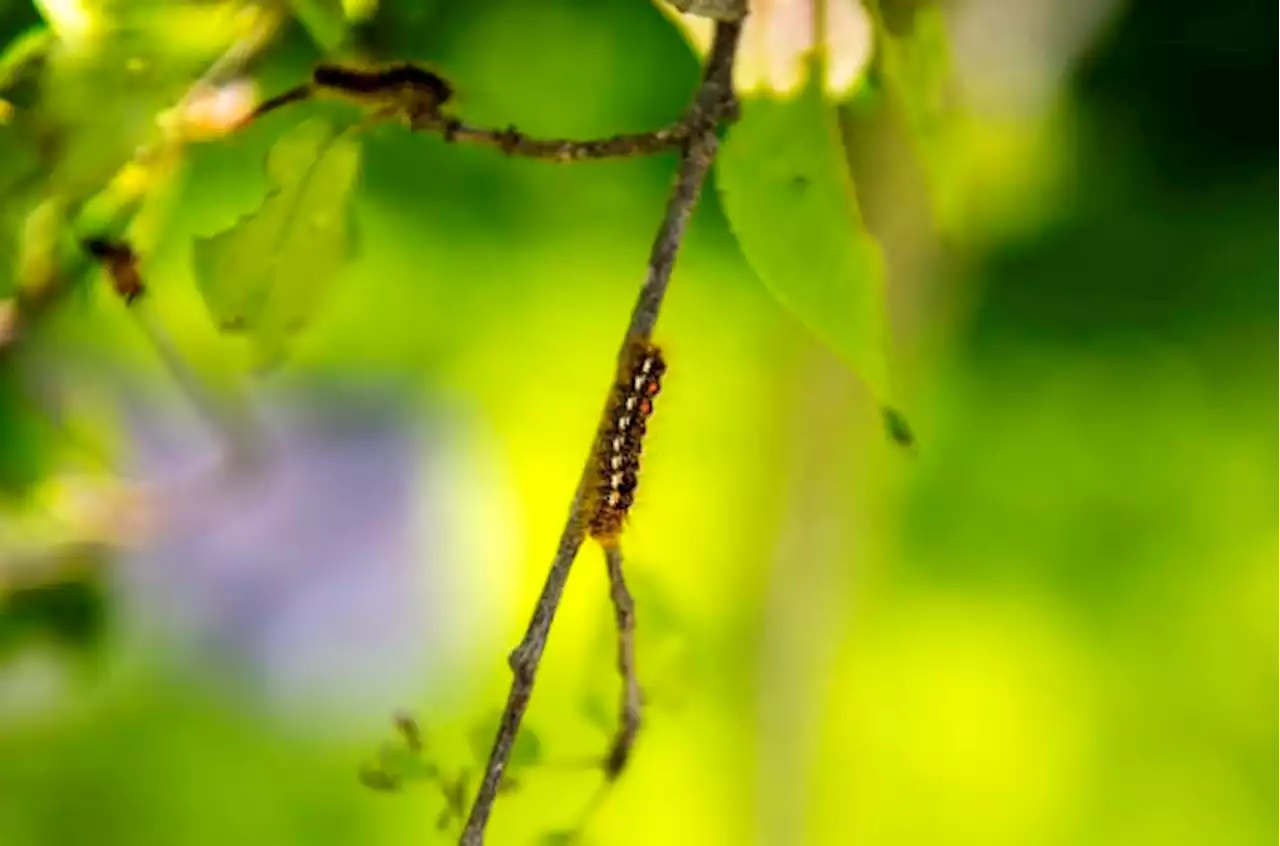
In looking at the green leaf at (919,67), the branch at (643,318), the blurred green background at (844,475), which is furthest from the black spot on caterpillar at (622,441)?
the blurred green background at (844,475)

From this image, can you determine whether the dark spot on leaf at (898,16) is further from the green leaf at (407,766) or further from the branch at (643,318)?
the green leaf at (407,766)

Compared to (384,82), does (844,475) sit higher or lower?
lower

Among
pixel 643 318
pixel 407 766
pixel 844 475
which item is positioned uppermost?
pixel 643 318

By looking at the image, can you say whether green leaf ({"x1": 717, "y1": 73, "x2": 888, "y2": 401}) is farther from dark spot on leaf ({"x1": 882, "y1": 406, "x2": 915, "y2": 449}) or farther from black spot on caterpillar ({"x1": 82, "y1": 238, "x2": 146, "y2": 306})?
black spot on caterpillar ({"x1": 82, "y1": 238, "x2": 146, "y2": 306})

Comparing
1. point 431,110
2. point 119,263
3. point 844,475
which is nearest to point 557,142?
point 431,110

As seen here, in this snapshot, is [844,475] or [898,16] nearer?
[898,16]

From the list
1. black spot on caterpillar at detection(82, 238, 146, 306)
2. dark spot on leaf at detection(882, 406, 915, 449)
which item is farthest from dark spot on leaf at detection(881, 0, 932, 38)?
black spot on caterpillar at detection(82, 238, 146, 306)

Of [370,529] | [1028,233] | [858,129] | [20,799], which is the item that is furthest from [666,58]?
[20,799]

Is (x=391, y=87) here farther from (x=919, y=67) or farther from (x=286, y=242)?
(x=919, y=67)
